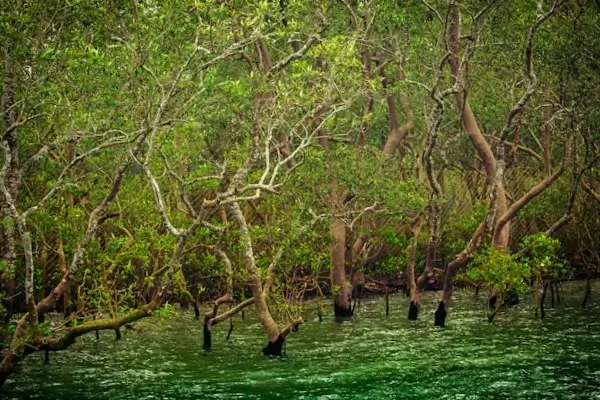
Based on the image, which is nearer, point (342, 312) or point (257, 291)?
point (257, 291)

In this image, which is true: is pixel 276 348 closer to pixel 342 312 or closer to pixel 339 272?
pixel 339 272

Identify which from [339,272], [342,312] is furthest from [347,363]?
[342,312]

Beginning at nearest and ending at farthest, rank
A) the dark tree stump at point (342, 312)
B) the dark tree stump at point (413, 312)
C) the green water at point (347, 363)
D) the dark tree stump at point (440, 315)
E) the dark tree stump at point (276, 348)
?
the green water at point (347, 363) → the dark tree stump at point (276, 348) → the dark tree stump at point (440, 315) → the dark tree stump at point (413, 312) → the dark tree stump at point (342, 312)

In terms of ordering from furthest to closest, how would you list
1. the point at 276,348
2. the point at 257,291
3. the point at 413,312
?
1. the point at 413,312
2. the point at 276,348
3. the point at 257,291

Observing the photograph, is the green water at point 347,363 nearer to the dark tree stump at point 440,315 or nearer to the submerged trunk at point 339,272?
the dark tree stump at point 440,315

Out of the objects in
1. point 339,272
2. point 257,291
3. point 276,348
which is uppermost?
point 339,272

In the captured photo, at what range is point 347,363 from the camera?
25.5 metres

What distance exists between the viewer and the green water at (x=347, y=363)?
21.4 metres

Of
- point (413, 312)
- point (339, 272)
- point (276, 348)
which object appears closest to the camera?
point (276, 348)

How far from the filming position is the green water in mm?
21391

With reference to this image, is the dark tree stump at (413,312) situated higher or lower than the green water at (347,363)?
higher

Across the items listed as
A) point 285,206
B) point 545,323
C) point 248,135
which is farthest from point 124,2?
point 545,323

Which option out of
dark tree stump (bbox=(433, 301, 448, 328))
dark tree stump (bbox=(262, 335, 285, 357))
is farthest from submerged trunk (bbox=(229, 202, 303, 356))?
dark tree stump (bbox=(433, 301, 448, 328))

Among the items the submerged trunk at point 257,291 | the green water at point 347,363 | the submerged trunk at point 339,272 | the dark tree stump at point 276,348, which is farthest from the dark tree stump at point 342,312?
the submerged trunk at point 257,291
